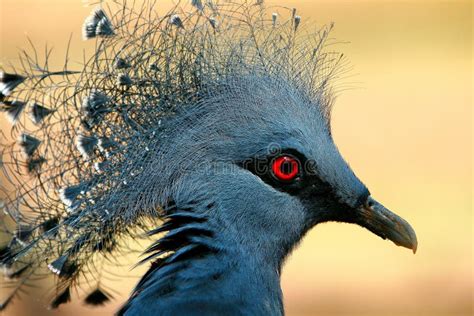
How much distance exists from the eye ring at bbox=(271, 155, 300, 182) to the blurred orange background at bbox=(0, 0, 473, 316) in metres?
2.90

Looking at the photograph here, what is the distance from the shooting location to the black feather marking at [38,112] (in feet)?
8.91

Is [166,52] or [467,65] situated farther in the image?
[467,65]

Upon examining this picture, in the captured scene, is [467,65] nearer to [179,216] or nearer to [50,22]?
[50,22]

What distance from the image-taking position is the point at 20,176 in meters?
2.80

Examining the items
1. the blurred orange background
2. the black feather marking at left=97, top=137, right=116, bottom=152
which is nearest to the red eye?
the black feather marking at left=97, top=137, right=116, bottom=152

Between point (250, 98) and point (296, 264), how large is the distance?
4.49m

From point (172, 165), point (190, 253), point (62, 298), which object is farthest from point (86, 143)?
point (62, 298)

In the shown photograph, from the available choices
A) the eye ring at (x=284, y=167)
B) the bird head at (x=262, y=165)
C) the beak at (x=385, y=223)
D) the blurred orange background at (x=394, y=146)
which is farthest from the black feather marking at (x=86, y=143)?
the blurred orange background at (x=394, y=146)

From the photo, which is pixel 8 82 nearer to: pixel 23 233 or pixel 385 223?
pixel 23 233

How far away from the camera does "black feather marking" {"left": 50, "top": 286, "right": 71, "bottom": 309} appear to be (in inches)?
111

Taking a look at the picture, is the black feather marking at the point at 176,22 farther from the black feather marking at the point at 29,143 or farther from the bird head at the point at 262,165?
the black feather marking at the point at 29,143

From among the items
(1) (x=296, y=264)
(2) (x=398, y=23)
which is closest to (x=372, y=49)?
(2) (x=398, y=23)

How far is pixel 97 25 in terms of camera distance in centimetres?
272

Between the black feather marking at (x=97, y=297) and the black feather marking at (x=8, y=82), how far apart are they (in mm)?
810
